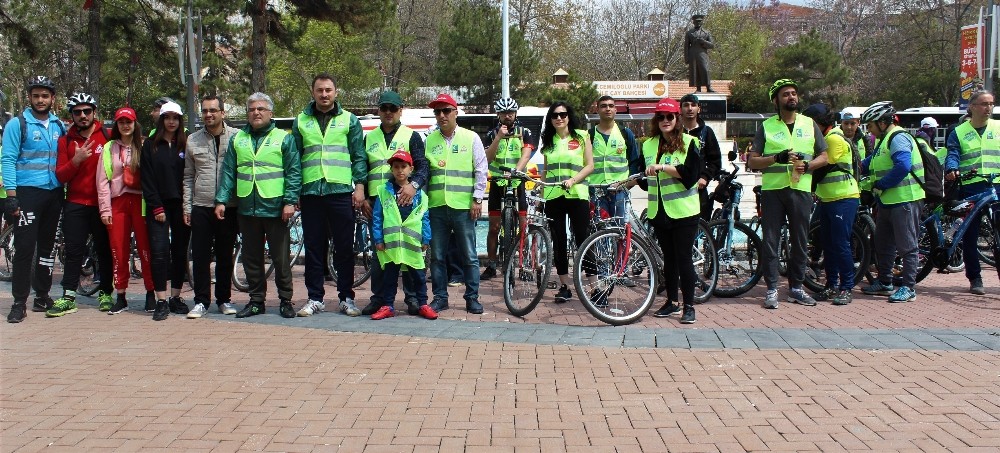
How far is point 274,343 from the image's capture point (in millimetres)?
6578

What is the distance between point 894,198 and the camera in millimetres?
8359

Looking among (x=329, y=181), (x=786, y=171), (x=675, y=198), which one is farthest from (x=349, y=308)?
(x=786, y=171)

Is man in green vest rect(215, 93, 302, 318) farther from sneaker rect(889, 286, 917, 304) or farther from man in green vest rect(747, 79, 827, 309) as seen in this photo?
sneaker rect(889, 286, 917, 304)

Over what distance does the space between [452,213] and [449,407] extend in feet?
9.80

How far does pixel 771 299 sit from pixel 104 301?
609 cm

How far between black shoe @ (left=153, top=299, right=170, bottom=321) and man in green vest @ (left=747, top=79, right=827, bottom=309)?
5269 mm

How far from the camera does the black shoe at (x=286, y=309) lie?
298 inches

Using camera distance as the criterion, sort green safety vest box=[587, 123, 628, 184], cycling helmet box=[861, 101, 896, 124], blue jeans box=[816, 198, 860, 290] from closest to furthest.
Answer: blue jeans box=[816, 198, 860, 290] < cycling helmet box=[861, 101, 896, 124] < green safety vest box=[587, 123, 628, 184]

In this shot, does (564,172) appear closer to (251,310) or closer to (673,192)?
(673,192)

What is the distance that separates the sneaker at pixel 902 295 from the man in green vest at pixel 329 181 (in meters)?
4.94

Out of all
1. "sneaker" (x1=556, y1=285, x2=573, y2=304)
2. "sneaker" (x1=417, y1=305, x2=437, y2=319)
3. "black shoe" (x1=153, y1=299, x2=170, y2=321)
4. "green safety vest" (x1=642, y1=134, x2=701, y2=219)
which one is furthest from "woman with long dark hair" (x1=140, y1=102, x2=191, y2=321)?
"green safety vest" (x1=642, y1=134, x2=701, y2=219)

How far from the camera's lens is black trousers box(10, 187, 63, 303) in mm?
7645

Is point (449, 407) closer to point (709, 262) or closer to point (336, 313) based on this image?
point (336, 313)

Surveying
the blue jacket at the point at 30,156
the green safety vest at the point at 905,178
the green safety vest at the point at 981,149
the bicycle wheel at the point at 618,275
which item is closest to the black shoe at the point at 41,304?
the blue jacket at the point at 30,156
